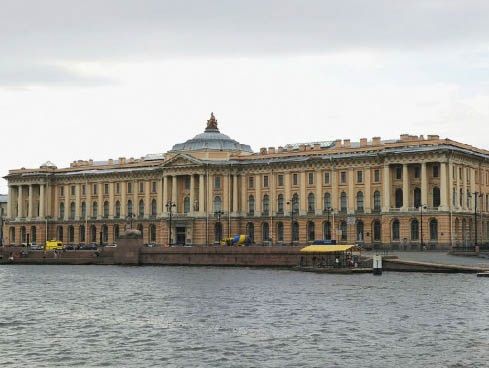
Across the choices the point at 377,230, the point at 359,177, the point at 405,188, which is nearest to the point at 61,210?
the point at 359,177

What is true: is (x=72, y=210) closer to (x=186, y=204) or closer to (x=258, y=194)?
(x=186, y=204)

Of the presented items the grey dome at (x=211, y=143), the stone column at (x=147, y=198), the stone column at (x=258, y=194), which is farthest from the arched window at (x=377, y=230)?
the stone column at (x=147, y=198)

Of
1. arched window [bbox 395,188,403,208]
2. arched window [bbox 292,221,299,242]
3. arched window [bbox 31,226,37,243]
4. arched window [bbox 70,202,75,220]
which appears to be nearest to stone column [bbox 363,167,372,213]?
arched window [bbox 395,188,403,208]

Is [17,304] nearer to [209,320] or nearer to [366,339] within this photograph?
[209,320]

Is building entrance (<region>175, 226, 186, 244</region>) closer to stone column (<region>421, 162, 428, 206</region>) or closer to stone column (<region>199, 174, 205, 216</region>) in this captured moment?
stone column (<region>199, 174, 205, 216</region>)

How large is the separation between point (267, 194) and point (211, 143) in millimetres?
11085

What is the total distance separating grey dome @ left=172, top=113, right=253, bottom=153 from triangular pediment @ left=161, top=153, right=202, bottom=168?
6.85ft

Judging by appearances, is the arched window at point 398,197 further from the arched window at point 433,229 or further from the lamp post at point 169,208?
the lamp post at point 169,208

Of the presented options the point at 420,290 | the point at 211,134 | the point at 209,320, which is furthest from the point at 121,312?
the point at 211,134

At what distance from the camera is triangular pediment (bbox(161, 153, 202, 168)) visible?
119 metres

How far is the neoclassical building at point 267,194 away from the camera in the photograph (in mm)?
100062

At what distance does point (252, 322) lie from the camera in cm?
4222

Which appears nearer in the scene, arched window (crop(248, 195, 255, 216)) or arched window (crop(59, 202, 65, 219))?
arched window (crop(248, 195, 255, 216))

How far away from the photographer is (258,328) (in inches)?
1585
